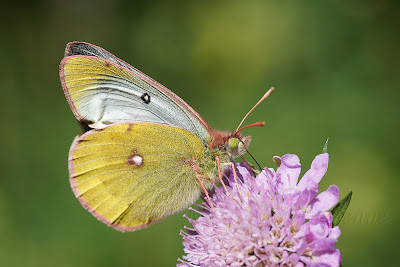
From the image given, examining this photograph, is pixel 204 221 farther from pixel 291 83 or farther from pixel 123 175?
pixel 291 83

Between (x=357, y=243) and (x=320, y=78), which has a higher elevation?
(x=320, y=78)

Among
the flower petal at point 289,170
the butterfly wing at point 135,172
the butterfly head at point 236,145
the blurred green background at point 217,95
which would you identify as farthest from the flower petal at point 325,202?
the blurred green background at point 217,95

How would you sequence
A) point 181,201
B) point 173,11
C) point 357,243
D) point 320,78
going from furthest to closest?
point 173,11, point 320,78, point 357,243, point 181,201

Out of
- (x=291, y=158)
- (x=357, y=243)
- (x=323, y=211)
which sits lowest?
(x=357, y=243)

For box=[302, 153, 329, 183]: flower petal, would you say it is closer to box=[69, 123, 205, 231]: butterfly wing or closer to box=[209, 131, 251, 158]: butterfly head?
box=[209, 131, 251, 158]: butterfly head

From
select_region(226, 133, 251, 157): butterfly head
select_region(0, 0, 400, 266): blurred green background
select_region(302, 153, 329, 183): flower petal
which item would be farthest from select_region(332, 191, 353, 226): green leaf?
select_region(0, 0, 400, 266): blurred green background

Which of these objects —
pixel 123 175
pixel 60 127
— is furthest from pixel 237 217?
pixel 60 127

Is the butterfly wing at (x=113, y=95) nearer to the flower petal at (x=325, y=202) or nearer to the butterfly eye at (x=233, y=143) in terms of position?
the butterfly eye at (x=233, y=143)
